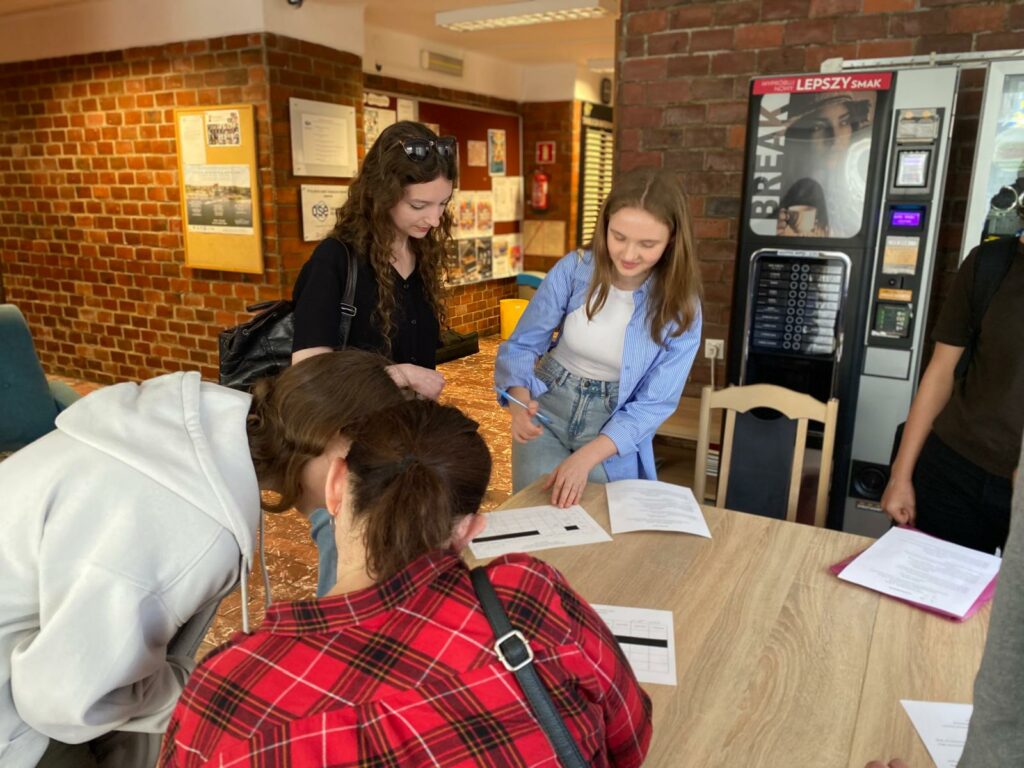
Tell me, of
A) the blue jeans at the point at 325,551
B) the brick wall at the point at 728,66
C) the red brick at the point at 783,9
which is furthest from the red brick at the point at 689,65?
the blue jeans at the point at 325,551

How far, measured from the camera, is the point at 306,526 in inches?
124

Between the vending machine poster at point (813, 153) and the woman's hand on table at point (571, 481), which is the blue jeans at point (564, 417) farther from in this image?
the vending machine poster at point (813, 153)

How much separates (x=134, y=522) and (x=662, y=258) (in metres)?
1.35

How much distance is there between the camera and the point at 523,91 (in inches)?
269

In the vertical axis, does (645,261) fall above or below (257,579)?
above

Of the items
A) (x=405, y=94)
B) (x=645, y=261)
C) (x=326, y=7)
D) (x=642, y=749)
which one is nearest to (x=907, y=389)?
(x=645, y=261)

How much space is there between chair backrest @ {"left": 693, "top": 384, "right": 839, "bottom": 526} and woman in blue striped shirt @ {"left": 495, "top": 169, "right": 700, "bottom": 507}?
0.18 m

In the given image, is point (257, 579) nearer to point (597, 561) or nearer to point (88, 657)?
point (597, 561)

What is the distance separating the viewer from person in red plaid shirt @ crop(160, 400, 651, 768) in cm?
66

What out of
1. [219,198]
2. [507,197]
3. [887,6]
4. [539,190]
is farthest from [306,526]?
[539,190]

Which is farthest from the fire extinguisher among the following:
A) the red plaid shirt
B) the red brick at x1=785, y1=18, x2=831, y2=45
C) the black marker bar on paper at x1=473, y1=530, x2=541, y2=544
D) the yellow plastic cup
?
the red plaid shirt

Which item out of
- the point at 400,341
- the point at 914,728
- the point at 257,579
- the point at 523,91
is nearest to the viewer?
the point at 914,728

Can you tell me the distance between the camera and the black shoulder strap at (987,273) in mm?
1640

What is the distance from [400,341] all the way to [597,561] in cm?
80
